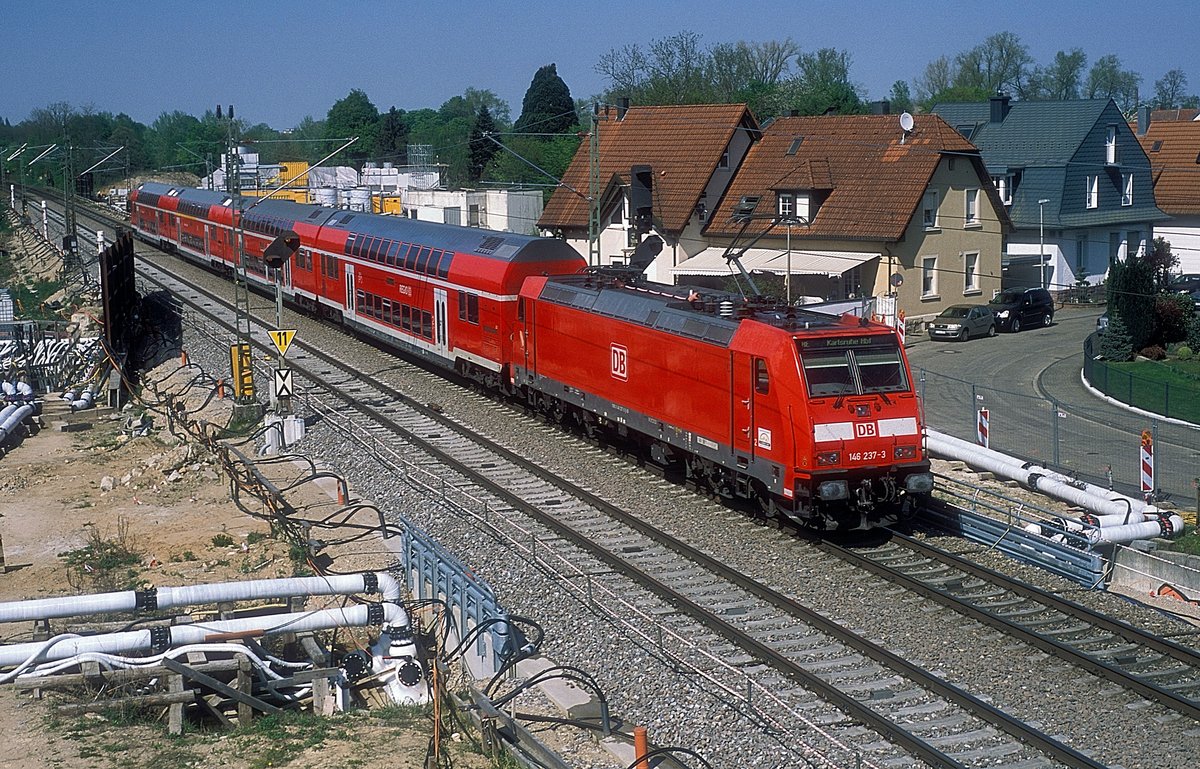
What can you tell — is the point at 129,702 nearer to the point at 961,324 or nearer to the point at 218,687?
the point at 218,687

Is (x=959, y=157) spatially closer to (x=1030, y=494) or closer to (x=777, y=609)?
(x=1030, y=494)

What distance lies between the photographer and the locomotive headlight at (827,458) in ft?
56.1

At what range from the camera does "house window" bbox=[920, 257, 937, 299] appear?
45500 millimetres

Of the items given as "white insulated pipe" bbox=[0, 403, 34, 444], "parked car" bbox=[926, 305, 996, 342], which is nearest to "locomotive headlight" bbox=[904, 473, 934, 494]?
"white insulated pipe" bbox=[0, 403, 34, 444]

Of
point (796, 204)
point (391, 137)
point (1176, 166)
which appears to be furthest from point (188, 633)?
point (391, 137)

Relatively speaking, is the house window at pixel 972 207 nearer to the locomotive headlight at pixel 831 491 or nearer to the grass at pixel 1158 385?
the grass at pixel 1158 385

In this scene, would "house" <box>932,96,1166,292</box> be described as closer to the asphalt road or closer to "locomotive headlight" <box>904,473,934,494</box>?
the asphalt road

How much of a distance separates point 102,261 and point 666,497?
23.6m

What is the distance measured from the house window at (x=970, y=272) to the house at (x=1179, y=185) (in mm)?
13963

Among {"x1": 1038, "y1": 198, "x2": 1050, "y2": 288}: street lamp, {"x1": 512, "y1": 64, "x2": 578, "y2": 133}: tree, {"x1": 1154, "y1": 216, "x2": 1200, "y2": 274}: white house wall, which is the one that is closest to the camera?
{"x1": 1038, "y1": 198, "x2": 1050, "y2": 288}: street lamp

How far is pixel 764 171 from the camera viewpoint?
4922 centimetres

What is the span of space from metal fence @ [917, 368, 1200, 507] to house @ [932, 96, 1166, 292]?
23885mm

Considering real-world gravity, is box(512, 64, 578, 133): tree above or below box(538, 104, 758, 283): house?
above

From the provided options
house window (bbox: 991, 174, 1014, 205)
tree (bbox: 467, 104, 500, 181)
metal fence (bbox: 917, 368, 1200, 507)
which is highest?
tree (bbox: 467, 104, 500, 181)
